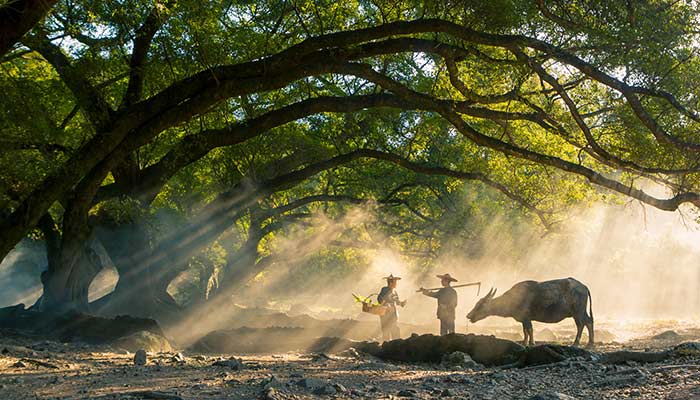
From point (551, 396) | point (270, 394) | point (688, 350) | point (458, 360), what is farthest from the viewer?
point (458, 360)

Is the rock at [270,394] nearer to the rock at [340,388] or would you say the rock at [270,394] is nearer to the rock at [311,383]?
the rock at [311,383]

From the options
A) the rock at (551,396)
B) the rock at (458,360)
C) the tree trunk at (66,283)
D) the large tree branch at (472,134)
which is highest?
the large tree branch at (472,134)

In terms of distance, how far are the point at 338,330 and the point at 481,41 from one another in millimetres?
16270

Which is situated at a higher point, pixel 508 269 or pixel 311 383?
pixel 508 269

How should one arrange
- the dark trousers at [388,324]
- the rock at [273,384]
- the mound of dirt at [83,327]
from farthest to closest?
1. the dark trousers at [388,324]
2. the mound of dirt at [83,327]
3. the rock at [273,384]

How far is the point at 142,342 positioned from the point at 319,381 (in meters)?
7.67

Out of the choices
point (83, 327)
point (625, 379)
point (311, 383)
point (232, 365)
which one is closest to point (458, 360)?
point (232, 365)

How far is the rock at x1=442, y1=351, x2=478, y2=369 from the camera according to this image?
10.9 meters

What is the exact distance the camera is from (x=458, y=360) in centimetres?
1116

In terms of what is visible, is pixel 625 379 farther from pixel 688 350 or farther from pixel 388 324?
pixel 388 324

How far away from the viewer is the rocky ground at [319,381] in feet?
21.1

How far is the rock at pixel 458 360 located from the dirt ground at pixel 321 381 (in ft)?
4.82

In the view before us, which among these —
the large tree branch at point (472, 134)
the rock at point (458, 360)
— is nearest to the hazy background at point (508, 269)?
the large tree branch at point (472, 134)

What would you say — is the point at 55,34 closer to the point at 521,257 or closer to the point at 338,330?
the point at 338,330
